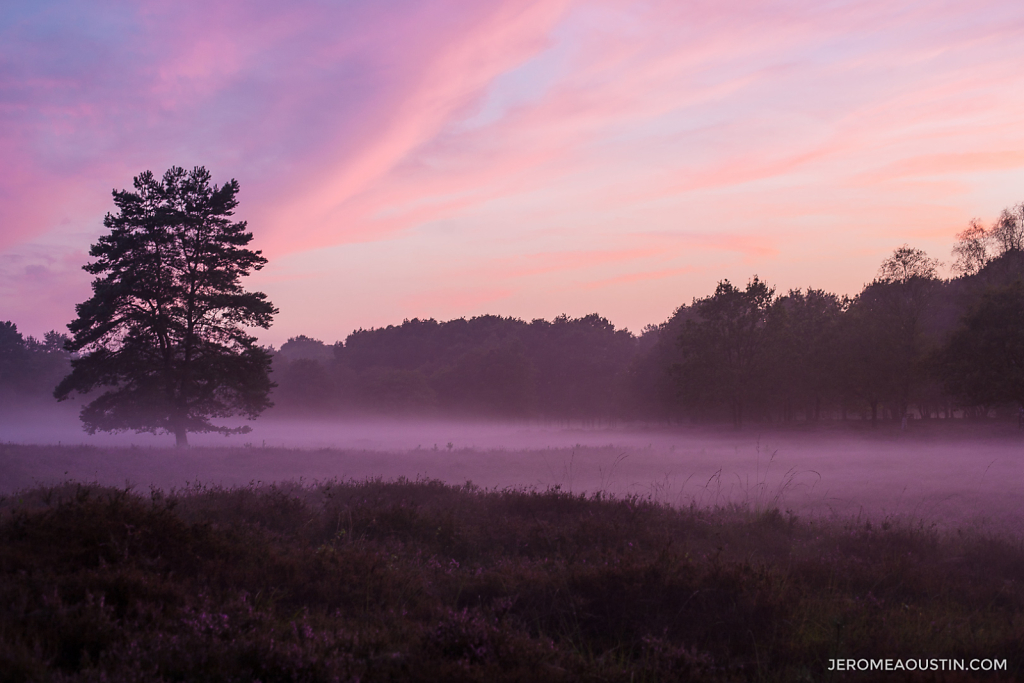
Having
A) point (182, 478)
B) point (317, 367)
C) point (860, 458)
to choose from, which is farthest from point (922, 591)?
point (317, 367)

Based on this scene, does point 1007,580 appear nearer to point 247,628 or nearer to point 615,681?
point 615,681

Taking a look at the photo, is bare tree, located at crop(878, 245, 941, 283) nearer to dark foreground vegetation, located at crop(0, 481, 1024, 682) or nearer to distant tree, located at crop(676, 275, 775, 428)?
distant tree, located at crop(676, 275, 775, 428)

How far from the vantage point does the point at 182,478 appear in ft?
59.3

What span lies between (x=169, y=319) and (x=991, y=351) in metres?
46.2

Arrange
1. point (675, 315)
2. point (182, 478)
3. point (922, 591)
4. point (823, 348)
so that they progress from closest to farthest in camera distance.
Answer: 1. point (922, 591)
2. point (182, 478)
3. point (823, 348)
4. point (675, 315)

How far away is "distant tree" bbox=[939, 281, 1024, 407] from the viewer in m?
33.9

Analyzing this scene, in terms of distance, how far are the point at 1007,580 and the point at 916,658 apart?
3787 mm

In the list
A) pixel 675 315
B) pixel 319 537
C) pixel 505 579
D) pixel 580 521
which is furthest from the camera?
pixel 675 315

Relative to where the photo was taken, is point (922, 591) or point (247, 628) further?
point (922, 591)

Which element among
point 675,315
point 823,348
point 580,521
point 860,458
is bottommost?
point 860,458

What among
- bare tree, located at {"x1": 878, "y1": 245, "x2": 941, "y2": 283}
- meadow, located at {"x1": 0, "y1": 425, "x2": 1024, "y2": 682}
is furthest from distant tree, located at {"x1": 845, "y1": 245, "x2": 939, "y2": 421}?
meadow, located at {"x1": 0, "y1": 425, "x2": 1024, "y2": 682}

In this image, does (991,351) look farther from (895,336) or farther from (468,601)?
(468,601)

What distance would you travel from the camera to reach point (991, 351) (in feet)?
114

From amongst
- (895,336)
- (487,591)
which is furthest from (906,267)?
(487,591)
